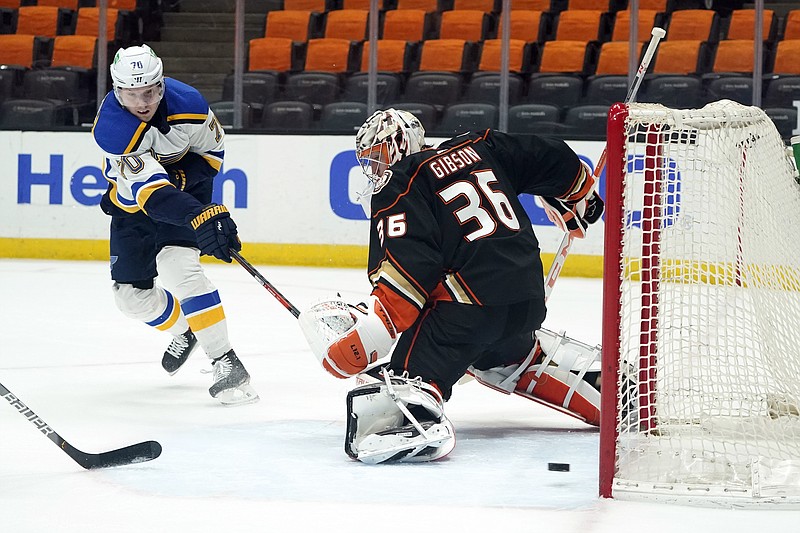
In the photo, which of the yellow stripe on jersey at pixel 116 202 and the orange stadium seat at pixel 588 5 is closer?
the yellow stripe on jersey at pixel 116 202

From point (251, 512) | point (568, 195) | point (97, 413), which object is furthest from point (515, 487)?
point (97, 413)

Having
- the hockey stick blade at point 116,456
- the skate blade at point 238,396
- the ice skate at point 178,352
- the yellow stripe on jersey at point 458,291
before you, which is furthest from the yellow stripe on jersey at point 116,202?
the yellow stripe on jersey at point 458,291

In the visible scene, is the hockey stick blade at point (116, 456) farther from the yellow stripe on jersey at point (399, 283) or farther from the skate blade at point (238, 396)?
the skate blade at point (238, 396)

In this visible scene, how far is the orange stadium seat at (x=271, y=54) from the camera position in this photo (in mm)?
7055

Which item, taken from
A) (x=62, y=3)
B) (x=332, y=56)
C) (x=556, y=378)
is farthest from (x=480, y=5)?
(x=556, y=378)

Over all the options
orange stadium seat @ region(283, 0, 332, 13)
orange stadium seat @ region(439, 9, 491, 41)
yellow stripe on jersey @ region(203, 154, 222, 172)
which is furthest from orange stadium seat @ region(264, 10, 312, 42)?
yellow stripe on jersey @ region(203, 154, 222, 172)

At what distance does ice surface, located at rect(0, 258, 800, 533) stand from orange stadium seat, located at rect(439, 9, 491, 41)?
3.11 metres

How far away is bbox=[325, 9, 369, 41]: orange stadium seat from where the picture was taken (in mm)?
7082

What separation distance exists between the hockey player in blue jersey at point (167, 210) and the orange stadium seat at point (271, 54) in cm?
368

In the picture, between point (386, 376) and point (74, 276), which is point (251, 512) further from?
point (74, 276)

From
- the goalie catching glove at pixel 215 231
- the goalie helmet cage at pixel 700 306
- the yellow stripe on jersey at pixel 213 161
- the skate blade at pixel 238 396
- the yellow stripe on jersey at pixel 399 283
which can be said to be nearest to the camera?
the goalie helmet cage at pixel 700 306

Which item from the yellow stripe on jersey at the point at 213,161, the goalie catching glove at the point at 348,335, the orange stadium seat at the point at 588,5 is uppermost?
the orange stadium seat at the point at 588,5

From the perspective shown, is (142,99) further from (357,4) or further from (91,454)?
(357,4)

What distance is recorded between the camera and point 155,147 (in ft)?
10.6
